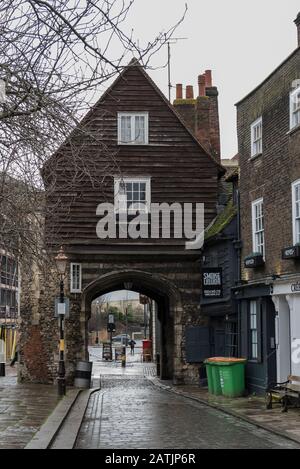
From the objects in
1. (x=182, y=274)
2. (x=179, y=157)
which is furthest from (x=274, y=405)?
(x=179, y=157)

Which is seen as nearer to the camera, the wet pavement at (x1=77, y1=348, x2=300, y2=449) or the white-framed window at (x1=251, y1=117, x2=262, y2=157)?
the wet pavement at (x1=77, y1=348, x2=300, y2=449)

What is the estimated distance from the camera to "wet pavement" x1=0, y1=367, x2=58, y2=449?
13.0m

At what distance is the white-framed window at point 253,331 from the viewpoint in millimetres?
22016

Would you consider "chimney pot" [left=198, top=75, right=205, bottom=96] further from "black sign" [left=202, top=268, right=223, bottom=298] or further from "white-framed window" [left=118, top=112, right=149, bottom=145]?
"black sign" [left=202, top=268, right=223, bottom=298]

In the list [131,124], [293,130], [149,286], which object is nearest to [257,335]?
[293,130]

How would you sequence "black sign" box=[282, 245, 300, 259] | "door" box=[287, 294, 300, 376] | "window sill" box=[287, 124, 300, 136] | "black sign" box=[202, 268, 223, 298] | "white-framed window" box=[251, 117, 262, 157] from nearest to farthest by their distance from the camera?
1. "black sign" box=[282, 245, 300, 259]
2. "door" box=[287, 294, 300, 376]
3. "window sill" box=[287, 124, 300, 136]
4. "white-framed window" box=[251, 117, 262, 157]
5. "black sign" box=[202, 268, 223, 298]

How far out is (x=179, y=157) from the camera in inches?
1113

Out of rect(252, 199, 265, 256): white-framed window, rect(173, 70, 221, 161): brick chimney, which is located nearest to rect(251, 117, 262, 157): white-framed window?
rect(252, 199, 265, 256): white-framed window

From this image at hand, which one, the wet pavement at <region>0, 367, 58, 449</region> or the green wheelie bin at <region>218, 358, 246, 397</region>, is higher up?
the green wheelie bin at <region>218, 358, 246, 397</region>

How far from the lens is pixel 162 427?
14875 millimetres

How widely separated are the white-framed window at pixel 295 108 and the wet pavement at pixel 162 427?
767cm

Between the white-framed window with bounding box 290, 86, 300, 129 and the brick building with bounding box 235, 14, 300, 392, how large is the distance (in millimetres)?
13
